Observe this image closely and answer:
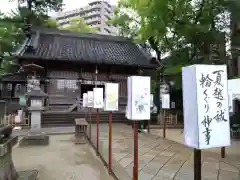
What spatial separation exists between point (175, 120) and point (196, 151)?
15.4 meters

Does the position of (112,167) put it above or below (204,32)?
below

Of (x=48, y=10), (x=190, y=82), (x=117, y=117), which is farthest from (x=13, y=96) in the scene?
(x=190, y=82)

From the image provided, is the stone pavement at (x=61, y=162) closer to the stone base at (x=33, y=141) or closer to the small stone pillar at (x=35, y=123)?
the stone base at (x=33, y=141)

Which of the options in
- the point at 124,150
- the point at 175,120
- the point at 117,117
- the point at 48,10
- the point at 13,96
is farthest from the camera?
the point at 48,10

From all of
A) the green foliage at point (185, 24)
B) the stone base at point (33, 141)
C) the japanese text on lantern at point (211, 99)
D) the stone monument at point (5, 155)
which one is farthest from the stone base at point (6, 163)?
the green foliage at point (185, 24)

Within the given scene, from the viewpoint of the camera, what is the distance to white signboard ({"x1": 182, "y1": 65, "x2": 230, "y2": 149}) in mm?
2615

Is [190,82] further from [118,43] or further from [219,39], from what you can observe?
[118,43]

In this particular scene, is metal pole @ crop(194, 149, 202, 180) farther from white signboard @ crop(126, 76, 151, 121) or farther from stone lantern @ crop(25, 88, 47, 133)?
stone lantern @ crop(25, 88, 47, 133)

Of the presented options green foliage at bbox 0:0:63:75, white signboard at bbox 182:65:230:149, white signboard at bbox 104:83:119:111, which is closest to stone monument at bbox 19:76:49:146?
white signboard at bbox 104:83:119:111

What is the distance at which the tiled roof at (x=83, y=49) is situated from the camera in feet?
64.2

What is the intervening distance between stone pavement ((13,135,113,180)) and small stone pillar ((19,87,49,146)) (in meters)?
0.52

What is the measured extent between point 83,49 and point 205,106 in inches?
808

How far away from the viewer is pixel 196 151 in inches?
102

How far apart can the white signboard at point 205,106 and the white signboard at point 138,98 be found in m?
1.56
